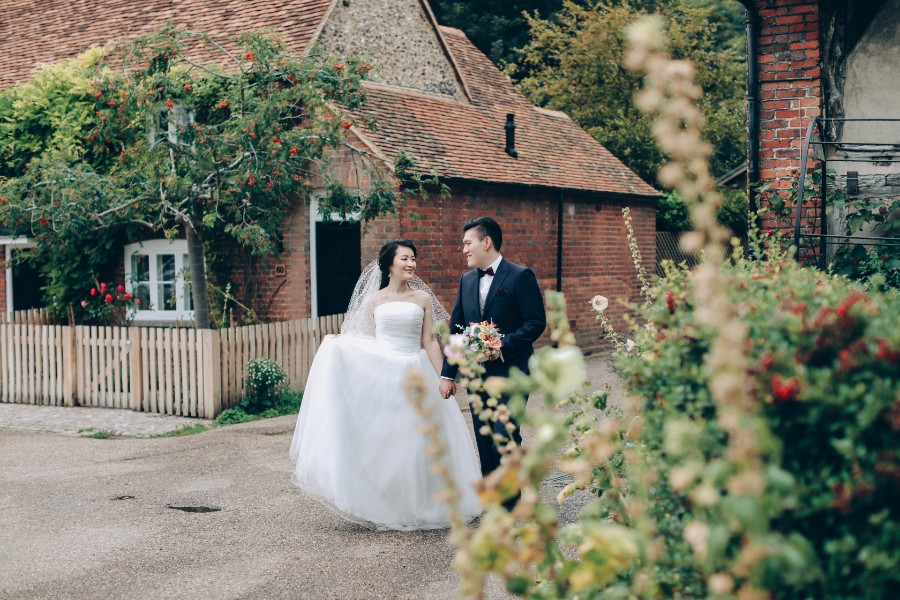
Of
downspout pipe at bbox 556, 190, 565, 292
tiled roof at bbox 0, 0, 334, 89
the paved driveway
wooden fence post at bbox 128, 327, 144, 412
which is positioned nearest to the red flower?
the paved driveway

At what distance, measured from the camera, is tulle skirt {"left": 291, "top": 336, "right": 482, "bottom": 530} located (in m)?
6.45

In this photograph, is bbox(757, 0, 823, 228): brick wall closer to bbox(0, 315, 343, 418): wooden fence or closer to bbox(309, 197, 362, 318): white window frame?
bbox(0, 315, 343, 418): wooden fence

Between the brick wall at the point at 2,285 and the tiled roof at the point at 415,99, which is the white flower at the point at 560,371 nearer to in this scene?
the tiled roof at the point at 415,99

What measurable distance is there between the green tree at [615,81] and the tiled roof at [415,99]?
4999 mm

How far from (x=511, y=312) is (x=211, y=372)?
18.8ft

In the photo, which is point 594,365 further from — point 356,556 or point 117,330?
point 356,556

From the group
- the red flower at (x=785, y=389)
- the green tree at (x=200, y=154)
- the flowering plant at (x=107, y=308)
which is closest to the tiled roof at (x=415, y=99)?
the green tree at (x=200, y=154)

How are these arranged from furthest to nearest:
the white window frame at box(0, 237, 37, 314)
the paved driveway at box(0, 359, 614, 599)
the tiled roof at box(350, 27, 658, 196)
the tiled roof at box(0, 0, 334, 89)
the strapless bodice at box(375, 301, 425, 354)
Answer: the white window frame at box(0, 237, 37, 314), the tiled roof at box(0, 0, 334, 89), the tiled roof at box(350, 27, 658, 196), the strapless bodice at box(375, 301, 425, 354), the paved driveway at box(0, 359, 614, 599)

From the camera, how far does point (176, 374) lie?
37.0 feet

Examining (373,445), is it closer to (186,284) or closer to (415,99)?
(186,284)

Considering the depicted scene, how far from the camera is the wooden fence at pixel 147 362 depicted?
1120cm

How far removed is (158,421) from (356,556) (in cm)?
590

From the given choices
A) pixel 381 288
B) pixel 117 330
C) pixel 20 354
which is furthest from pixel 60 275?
pixel 381 288

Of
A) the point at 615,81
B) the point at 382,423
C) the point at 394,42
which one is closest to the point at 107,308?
the point at 394,42
